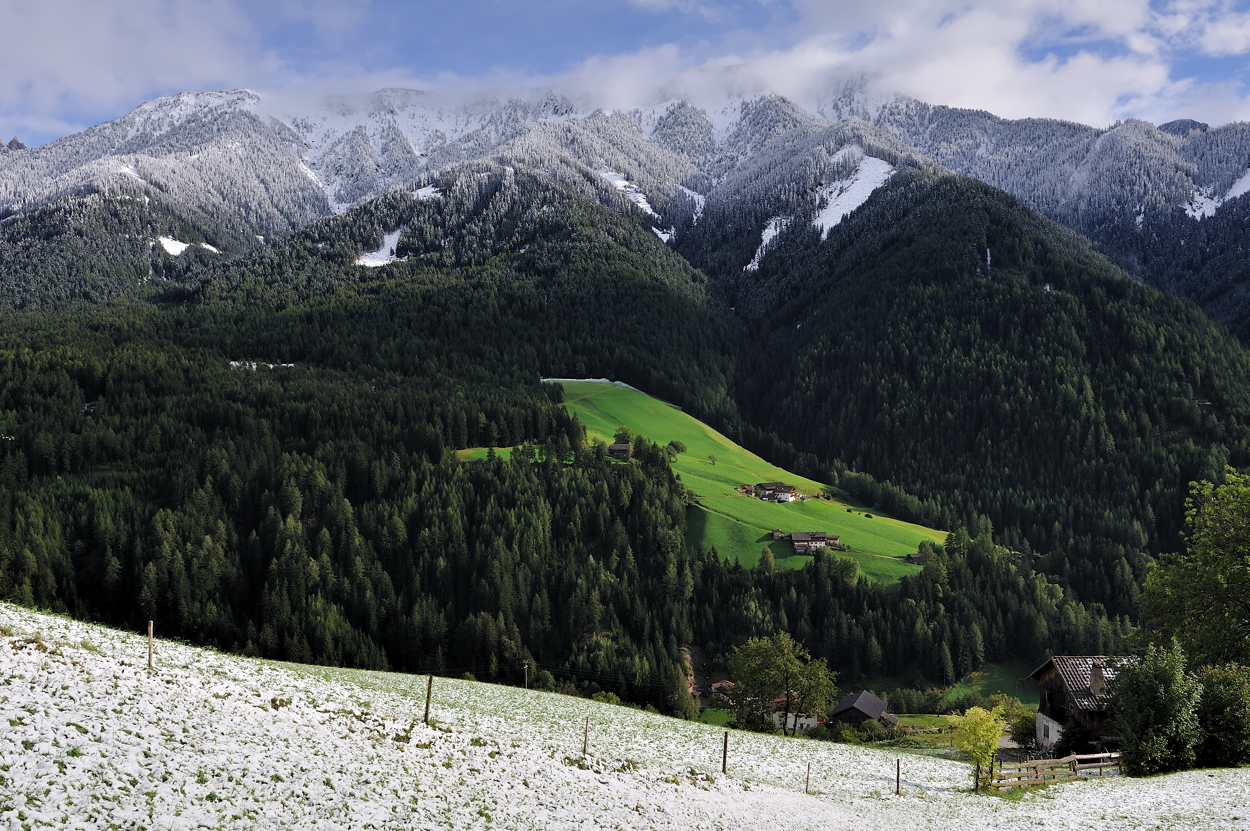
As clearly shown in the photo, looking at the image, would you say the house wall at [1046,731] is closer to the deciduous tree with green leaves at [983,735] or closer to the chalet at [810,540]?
the deciduous tree with green leaves at [983,735]

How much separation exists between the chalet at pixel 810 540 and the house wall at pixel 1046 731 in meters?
85.2

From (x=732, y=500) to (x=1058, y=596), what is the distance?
6314 centimetres

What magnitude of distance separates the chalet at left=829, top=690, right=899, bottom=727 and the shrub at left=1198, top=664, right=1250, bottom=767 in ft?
181

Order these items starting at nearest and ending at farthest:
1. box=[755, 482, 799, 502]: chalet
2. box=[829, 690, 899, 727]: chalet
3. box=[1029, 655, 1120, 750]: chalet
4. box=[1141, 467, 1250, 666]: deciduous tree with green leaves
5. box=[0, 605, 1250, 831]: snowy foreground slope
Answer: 1. box=[0, 605, 1250, 831]: snowy foreground slope
2. box=[1141, 467, 1250, 666]: deciduous tree with green leaves
3. box=[1029, 655, 1120, 750]: chalet
4. box=[829, 690, 899, 727]: chalet
5. box=[755, 482, 799, 502]: chalet

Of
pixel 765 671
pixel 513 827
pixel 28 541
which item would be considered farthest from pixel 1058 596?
pixel 28 541

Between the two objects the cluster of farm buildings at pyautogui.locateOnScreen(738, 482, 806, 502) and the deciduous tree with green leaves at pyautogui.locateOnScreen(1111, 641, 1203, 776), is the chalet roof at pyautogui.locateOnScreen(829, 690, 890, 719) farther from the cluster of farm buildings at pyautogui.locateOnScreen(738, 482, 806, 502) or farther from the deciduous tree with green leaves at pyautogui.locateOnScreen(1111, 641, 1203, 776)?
the cluster of farm buildings at pyautogui.locateOnScreen(738, 482, 806, 502)

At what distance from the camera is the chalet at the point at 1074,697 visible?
60238mm

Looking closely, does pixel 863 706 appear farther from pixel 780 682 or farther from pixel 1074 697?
pixel 1074 697

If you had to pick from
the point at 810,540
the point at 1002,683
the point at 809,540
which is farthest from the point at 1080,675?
the point at 810,540

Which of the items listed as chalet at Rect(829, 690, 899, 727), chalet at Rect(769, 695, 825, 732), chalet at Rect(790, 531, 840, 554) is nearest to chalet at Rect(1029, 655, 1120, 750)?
chalet at Rect(769, 695, 825, 732)

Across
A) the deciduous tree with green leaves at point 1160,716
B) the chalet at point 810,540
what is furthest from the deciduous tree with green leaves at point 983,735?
the chalet at point 810,540

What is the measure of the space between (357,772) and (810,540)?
136994mm

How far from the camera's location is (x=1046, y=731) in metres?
68.4

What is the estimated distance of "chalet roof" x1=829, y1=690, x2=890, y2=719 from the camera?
101062mm
